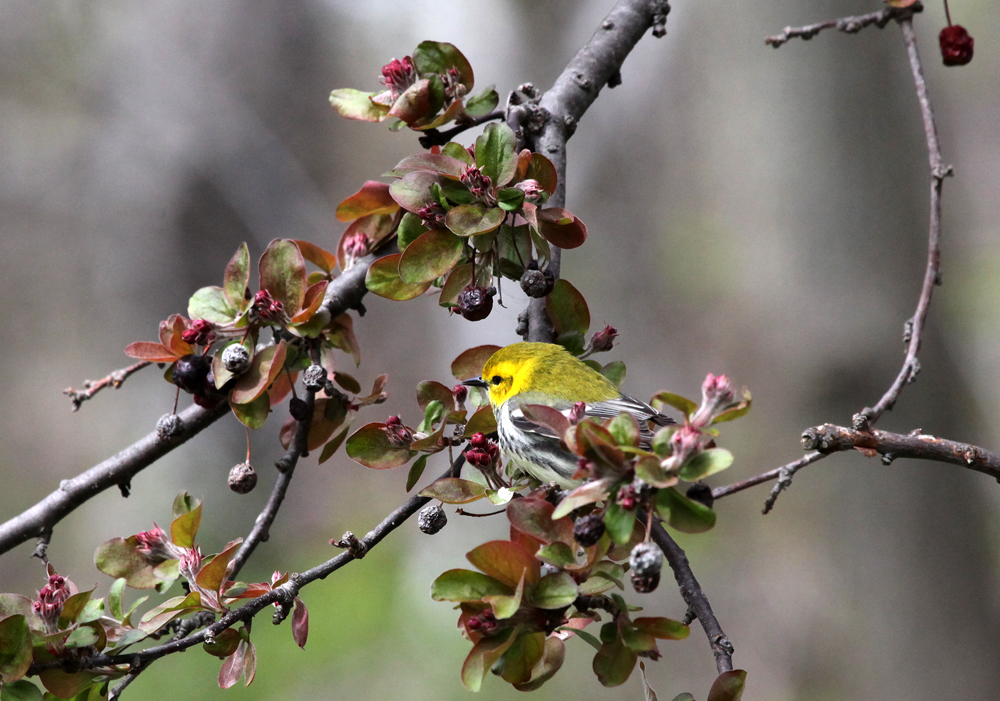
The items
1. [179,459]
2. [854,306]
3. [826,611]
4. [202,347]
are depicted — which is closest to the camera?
[202,347]

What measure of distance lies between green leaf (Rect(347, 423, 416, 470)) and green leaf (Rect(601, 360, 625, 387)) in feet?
1.16

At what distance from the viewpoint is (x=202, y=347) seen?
1144mm

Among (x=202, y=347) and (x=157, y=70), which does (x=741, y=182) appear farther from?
(x=157, y=70)

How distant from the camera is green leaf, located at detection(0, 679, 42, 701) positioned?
33.0 inches

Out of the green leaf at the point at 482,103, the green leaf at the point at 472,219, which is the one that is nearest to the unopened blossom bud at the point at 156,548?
the green leaf at the point at 472,219

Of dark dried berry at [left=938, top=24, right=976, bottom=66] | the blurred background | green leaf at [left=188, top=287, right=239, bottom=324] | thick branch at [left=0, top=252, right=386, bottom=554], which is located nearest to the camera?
green leaf at [left=188, top=287, right=239, bottom=324]

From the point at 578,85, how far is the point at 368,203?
0.48m

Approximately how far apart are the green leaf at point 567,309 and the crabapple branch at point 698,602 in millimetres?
428

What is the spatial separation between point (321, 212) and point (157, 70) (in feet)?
4.44

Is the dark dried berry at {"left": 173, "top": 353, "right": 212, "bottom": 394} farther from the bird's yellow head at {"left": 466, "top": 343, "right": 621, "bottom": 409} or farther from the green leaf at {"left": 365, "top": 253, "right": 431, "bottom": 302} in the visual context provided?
the bird's yellow head at {"left": 466, "top": 343, "right": 621, "bottom": 409}

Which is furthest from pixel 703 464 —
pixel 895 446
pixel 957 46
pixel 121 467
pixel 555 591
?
pixel 957 46

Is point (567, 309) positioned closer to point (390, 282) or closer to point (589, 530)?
point (390, 282)

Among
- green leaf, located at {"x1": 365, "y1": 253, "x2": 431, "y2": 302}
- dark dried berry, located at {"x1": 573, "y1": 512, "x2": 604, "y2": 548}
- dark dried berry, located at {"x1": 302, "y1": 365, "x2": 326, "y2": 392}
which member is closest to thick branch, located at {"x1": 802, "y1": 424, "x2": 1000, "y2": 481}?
dark dried berry, located at {"x1": 573, "y1": 512, "x2": 604, "y2": 548}

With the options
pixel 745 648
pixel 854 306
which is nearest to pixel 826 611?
pixel 745 648
